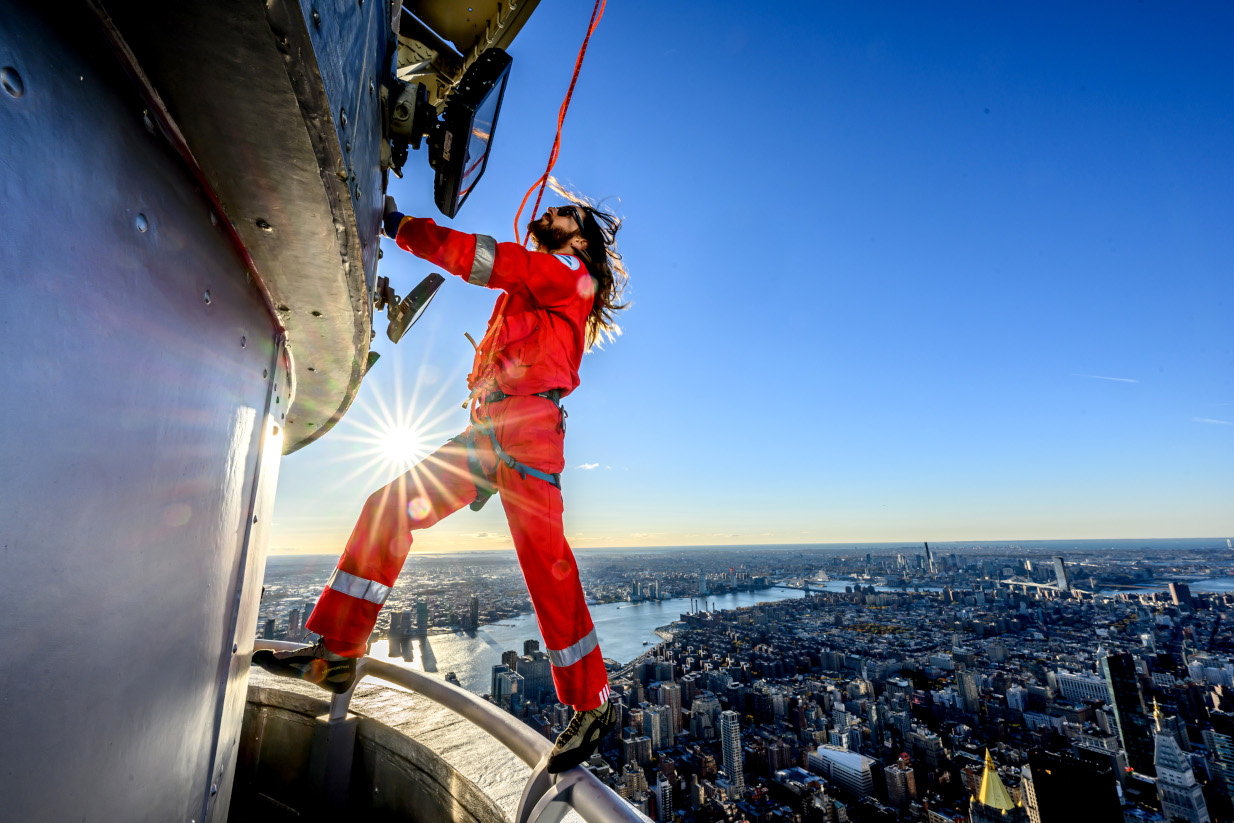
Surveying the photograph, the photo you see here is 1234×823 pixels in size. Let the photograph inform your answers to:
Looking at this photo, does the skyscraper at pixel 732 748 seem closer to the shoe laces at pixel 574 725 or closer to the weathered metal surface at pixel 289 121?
the shoe laces at pixel 574 725

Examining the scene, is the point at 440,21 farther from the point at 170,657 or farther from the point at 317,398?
the point at 170,657

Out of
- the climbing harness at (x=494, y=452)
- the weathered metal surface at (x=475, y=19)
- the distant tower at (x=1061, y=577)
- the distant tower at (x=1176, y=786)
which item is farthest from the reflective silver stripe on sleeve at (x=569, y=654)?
the distant tower at (x=1061, y=577)

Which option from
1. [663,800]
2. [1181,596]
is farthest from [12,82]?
[1181,596]

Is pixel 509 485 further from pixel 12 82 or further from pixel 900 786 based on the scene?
pixel 900 786

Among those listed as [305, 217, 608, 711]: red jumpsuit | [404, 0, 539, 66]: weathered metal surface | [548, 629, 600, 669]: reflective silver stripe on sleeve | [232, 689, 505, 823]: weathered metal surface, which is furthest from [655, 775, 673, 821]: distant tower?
[404, 0, 539, 66]: weathered metal surface

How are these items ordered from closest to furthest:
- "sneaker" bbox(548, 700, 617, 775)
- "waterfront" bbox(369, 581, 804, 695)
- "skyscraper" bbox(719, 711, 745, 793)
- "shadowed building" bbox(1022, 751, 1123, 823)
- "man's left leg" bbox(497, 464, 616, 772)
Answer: "sneaker" bbox(548, 700, 617, 775) < "man's left leg" bbox(497, 464, 616, 772) < "waterfront" bbox(369, 581, 804, 695) < "shadowed building" bbox(1022, 751, 1123, 823) < "skyscraper" bbox(719, 711, 745, 793)

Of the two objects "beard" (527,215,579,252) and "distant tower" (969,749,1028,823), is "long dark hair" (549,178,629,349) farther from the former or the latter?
"distant tower" (969,749,1028,823)

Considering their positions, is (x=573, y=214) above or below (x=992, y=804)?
above
